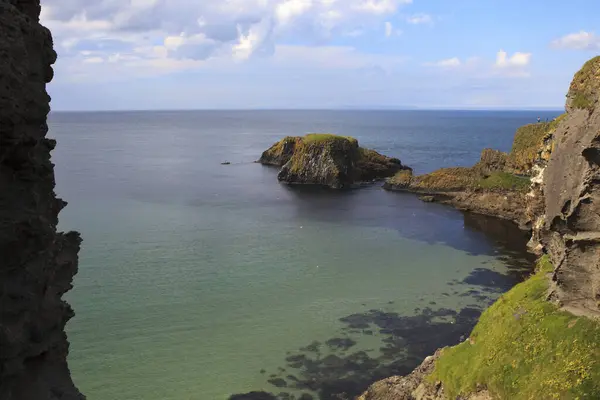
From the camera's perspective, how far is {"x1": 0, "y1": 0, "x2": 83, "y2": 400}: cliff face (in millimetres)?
13969

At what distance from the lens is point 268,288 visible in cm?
5159

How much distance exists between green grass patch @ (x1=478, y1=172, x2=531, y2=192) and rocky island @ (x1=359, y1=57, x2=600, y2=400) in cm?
5789

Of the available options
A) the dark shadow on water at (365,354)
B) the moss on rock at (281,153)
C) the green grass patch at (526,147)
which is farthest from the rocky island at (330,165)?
the dark shadow on water at (365,354)

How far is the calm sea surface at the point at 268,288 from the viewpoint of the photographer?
1410 inches

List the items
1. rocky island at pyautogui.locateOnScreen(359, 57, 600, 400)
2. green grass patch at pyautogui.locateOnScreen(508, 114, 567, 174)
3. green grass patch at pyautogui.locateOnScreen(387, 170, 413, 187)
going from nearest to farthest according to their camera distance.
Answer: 1. rocky island at pyautogui.locateOnScreen(359, 57, 600, 400)
2. green grass patch at pyautogui.locateOnScreen(508, 114, 567, 174)
3. green grass patch at pyautogui.locateOnScreen(387, 170, 413, 187)

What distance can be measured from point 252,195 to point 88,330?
2554 inches

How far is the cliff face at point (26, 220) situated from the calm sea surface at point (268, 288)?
18426 millimetres

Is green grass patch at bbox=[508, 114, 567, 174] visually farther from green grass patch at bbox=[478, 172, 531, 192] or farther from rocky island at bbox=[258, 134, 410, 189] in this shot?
rocky island at bbox=[258, 134, 410, 189]

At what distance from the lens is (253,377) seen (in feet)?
115

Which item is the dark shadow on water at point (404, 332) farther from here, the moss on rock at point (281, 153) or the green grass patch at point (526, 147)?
the moss on rock at point (281, 153)

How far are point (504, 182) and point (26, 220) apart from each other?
89.8 m

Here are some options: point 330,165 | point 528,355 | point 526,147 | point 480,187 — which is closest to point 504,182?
point 480,187

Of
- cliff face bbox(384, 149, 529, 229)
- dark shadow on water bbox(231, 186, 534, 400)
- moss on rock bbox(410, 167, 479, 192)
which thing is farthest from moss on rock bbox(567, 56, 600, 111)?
moss on rock bbox(410, 167, 479, 192)

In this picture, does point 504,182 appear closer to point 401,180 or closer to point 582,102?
point 401,180
